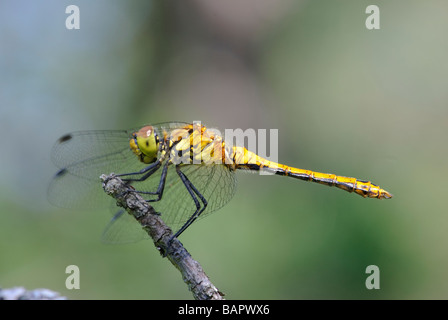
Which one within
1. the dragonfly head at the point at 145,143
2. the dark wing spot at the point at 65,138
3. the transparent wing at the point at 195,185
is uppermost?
the dark wing spot at the point at 65,138

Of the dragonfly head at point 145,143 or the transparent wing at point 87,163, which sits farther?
the transparent wing at point 87,163

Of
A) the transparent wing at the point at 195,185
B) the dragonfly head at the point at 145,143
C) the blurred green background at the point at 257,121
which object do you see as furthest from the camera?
the blurred green background at the point at 257,121

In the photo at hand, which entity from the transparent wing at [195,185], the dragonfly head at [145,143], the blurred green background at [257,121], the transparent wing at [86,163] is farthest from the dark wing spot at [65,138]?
the blurred green background at [257,121]

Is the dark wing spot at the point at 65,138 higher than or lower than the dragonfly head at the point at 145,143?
higher

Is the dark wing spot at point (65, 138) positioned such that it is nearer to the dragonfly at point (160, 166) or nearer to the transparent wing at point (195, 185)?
the dragonfly at point (160, 166)

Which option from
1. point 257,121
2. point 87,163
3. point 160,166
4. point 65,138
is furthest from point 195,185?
point 257,121

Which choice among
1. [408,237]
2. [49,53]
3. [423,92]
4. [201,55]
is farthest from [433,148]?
[49,53]

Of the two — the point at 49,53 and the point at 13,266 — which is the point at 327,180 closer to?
the point at 13,266

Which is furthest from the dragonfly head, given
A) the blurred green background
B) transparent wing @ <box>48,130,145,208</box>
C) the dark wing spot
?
the blurred green background

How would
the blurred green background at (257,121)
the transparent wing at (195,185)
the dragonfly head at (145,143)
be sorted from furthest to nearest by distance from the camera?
the blurred green background at (257,121), the transparent wing at (195,185), the dragonfly head at (145,143)
